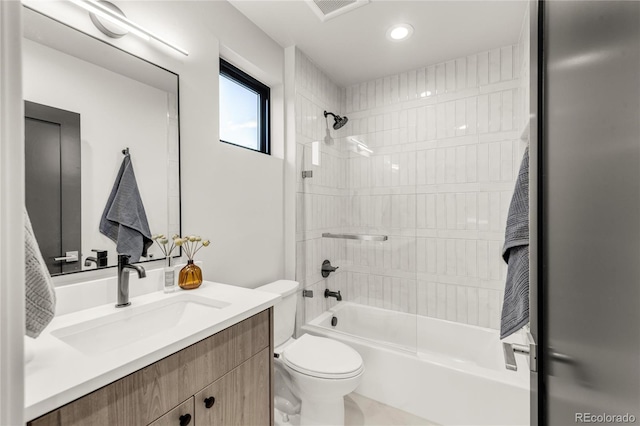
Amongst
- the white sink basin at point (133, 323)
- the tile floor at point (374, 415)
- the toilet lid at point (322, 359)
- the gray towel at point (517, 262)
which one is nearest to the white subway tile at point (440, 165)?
the gray towel at point (517, 262)

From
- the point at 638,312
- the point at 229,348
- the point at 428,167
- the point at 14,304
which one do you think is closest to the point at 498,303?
the point at 428,167

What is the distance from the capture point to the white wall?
4.59 ft

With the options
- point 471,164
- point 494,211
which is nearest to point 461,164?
point 471,164

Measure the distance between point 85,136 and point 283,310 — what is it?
53.1 inches

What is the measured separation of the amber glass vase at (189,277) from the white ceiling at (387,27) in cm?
164

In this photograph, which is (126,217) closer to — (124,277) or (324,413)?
(124,277)

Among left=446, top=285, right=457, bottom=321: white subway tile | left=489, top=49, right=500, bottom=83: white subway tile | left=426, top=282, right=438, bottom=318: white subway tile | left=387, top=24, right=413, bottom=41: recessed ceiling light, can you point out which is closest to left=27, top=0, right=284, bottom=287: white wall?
left=387, top=24, right=413, bottom=41: recessed ceiling light

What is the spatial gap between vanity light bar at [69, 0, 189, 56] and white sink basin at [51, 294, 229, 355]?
117 cm

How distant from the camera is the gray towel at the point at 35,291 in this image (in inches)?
22.8

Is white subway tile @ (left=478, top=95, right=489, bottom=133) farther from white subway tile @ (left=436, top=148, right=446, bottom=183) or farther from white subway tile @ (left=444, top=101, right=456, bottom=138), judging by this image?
white subway tile @ (left=436, top=148, right=446, bottom=183)

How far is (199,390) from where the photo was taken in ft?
3.02

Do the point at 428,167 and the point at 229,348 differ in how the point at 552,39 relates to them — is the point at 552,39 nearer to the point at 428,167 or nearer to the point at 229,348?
the point at 229,348

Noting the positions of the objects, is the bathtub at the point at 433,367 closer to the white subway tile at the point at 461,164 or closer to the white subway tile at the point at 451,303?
the white subway tile at the point at 451,303

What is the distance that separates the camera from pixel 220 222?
1.70 meters
